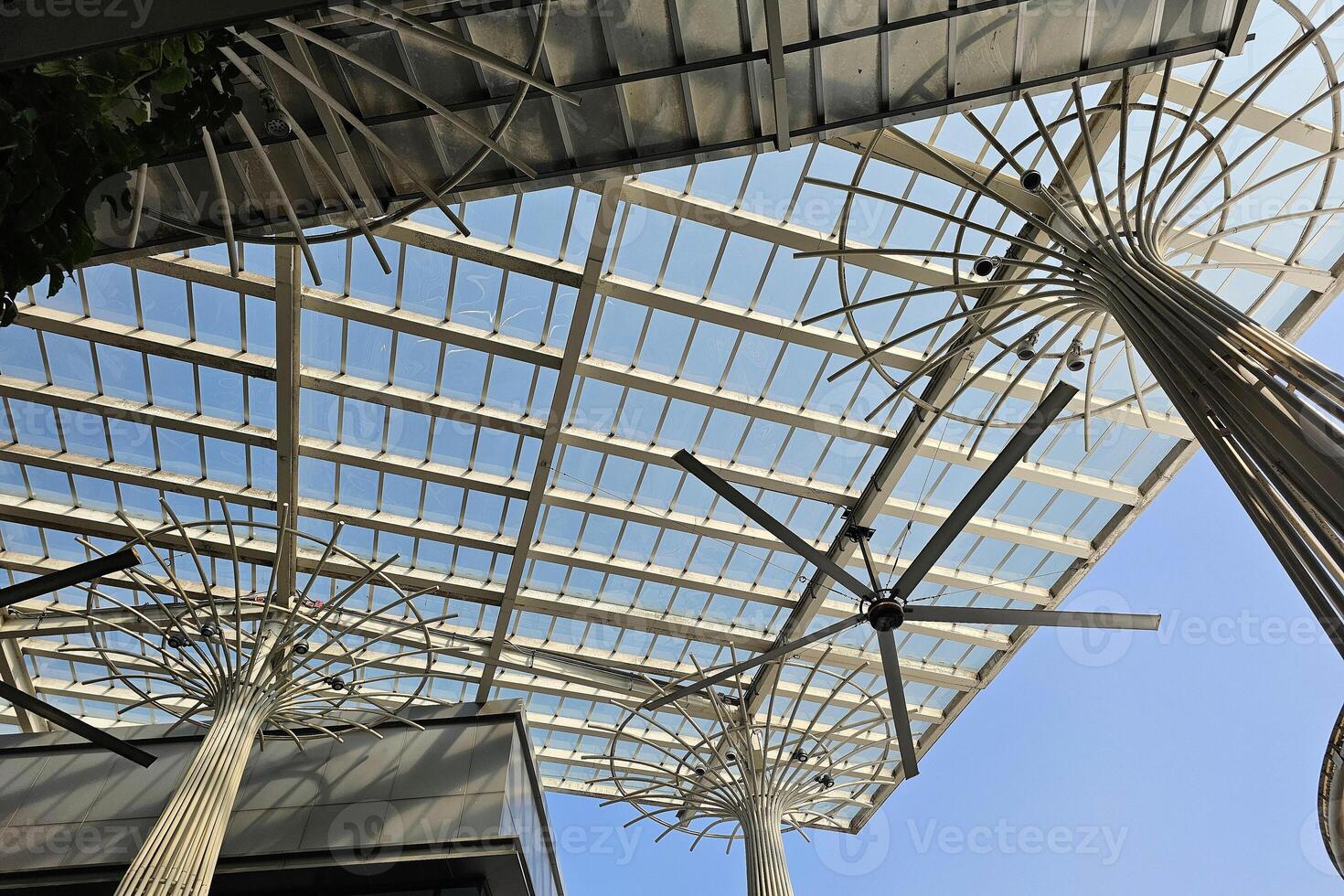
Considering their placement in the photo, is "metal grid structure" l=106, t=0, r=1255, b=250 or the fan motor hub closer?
"metal grid structure" l=106, t=0, r=1255, b=250

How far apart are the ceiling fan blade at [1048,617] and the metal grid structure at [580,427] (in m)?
6.01

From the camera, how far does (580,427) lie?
62.0 feet

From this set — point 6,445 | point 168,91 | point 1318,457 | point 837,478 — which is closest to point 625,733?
point 837,478

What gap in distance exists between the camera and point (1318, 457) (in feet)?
20.1

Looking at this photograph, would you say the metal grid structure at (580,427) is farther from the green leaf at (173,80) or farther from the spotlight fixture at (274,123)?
the green leaf at (173,80)

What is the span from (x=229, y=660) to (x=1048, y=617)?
1224 cm

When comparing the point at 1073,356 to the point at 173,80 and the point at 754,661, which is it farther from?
the point at 173,80

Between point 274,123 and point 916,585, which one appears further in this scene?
point 916,585

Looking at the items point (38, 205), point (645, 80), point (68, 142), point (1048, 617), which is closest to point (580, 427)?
point (1048, 617)

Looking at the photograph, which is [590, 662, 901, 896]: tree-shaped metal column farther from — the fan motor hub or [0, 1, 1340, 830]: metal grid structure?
the fan motor hub

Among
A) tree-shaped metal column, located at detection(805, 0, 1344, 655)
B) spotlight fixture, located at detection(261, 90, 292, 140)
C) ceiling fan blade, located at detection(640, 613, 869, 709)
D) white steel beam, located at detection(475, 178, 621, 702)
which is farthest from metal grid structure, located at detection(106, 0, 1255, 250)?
white steel beam, located at detection(475, 178, 621, 702)

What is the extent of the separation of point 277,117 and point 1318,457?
7.92 meters

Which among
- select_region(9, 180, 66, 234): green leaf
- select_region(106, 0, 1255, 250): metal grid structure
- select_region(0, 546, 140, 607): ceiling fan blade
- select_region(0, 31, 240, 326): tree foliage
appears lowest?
select_region(9, 180, 66, 234): green leaf

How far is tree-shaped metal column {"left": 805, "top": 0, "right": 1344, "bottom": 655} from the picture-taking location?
6.41 metres
